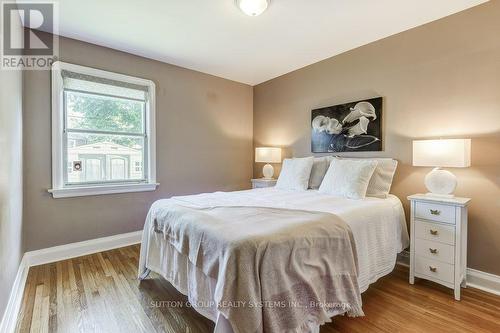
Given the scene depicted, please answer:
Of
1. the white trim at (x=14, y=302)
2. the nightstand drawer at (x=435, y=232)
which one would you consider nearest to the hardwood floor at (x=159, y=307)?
the white trim at (x=14, y=302)

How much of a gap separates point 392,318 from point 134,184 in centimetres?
301

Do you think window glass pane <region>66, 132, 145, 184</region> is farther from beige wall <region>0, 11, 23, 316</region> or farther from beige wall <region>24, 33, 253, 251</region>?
beige wall <region>0, 11, 23, 316</region>

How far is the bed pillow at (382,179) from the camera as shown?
2492 millimetres

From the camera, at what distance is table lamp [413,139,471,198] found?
1968mm

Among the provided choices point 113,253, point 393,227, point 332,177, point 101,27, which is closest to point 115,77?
point 101,27

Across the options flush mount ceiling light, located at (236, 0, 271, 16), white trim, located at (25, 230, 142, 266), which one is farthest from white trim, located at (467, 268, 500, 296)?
white trim, located at (25, 230, 142, 266)

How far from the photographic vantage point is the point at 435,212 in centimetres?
204

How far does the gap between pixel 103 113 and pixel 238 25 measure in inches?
76.1

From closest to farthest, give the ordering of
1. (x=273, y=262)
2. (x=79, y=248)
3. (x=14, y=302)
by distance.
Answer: (x=273, y=262) → (x=14, y=302) → (x=79, y=248)

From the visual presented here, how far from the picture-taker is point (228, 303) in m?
1.18

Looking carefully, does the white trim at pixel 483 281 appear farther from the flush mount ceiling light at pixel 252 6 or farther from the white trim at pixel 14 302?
the white trim at pixel 14 302

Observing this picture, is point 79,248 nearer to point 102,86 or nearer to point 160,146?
point 160,146

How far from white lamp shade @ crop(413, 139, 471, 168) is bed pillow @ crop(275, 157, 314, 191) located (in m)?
1.16

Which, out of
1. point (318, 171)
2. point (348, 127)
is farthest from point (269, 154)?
point (348, 127)
